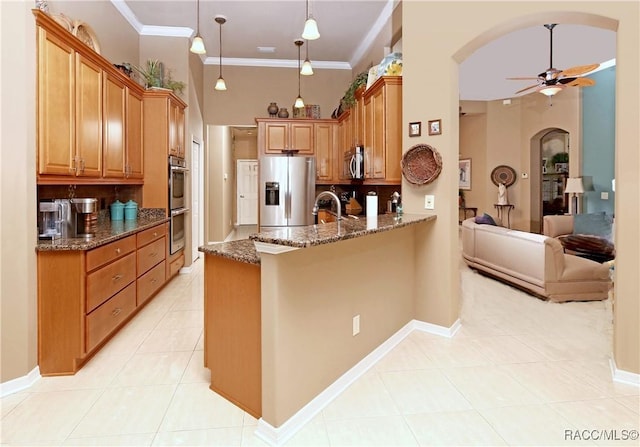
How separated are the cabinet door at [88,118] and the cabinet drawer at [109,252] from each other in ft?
2.02

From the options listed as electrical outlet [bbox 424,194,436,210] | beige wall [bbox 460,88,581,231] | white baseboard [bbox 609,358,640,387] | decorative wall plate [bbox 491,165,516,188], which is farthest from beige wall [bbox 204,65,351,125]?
white baseboard [bbox 609,358,640,387]

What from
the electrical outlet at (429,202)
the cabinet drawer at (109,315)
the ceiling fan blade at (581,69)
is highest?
the ceiling fan blade at (581,69)

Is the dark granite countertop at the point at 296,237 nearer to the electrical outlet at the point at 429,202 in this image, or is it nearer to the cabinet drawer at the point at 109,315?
the electrical outlet at the point at 429,202

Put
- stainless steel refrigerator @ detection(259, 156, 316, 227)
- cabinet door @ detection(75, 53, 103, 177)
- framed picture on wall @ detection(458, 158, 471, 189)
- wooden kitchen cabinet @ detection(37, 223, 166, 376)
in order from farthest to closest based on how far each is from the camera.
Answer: framed picture on wall @ detection(458, 158, 471, 189)
stainless steel refrigerator @ detection(259, 156, 316, 227)
cabinet door @ detection(75, 53, 103, 177)
wooden kitchen cabinet @ detection(37, 223, 166, 376)

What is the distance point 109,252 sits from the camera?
2.92 metres

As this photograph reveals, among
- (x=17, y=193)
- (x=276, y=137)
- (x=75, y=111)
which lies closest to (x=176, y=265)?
(x=276, y=137)

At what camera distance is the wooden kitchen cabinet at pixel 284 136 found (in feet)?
19.7

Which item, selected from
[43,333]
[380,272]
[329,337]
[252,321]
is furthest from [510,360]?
[43,333]

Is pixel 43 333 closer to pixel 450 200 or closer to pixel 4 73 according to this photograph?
pixel 4 73

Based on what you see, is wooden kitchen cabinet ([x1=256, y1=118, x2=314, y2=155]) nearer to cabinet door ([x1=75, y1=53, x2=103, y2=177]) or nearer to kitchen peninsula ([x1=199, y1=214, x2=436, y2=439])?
cabinet door ([x1=75, y1=53, x2=103, y2=177])

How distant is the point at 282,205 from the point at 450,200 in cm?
310

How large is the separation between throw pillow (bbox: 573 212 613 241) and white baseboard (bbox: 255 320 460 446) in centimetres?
473

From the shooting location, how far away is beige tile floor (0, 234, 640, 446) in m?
1.92

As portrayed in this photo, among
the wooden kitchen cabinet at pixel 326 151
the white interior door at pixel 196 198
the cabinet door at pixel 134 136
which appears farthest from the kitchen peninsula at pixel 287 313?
the white interior door at pixel 196 198
